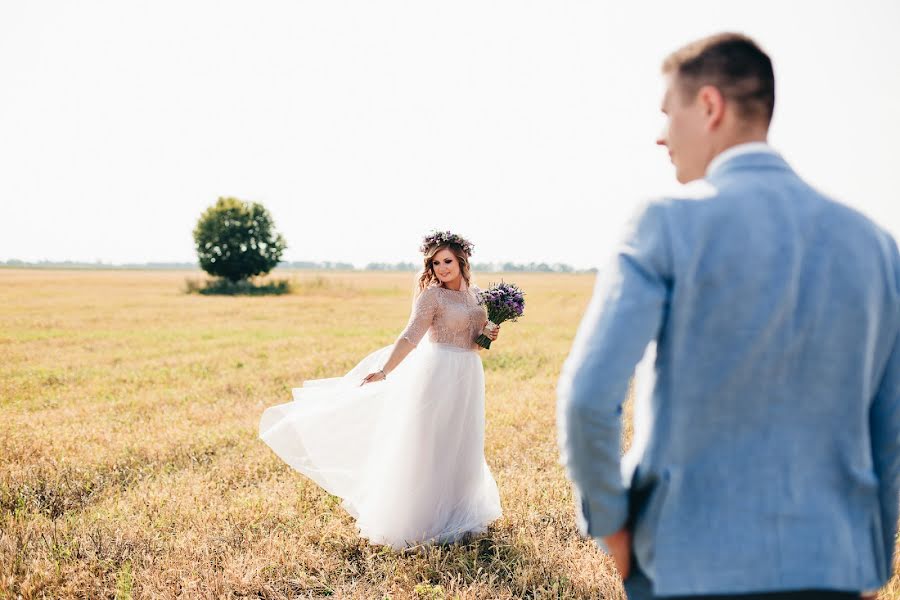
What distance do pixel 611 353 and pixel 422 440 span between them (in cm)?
408

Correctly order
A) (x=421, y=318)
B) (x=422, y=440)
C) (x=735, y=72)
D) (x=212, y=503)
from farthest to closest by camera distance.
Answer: (x=212, y=503)
(x=421, y=318)
(x=422, y=440)
(x=735, y=72)

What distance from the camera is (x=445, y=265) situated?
18.8 feet

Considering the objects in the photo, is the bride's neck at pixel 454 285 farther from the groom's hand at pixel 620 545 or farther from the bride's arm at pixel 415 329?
the groom's hand at pixel 620 545

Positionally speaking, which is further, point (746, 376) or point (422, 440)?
point (422, 440)

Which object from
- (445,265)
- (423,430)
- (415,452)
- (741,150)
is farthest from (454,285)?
(741,150)

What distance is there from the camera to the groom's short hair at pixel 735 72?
1717 millimetres

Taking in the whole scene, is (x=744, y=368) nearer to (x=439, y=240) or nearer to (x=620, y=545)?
(x=620, y=545)

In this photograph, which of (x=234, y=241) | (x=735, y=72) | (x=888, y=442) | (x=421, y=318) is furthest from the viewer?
(x=234, y=241)

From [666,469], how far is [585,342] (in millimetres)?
436

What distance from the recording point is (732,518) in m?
1.65

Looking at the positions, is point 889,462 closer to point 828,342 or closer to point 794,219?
point 828,342

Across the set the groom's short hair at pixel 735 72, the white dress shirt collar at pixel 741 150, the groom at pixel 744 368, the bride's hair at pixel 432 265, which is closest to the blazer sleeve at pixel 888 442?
the groom at pixel 744 368

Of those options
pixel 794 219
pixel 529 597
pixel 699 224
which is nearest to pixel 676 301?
pixel 699 224

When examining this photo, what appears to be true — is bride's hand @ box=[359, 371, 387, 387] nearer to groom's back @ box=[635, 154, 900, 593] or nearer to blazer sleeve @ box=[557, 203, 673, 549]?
blazer sleeve @ box=[557, 203, 673, 549]
